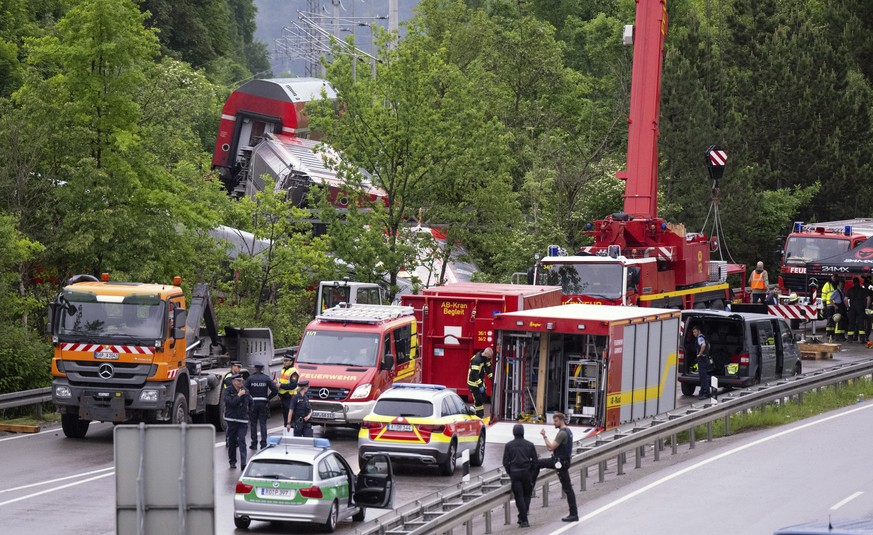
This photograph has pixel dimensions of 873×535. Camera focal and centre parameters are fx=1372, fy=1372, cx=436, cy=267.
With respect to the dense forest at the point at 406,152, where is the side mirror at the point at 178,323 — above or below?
below

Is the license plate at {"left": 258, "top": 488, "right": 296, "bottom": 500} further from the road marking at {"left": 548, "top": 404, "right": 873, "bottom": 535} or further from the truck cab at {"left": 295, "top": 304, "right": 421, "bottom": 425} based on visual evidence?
the truck cab at {"left": 295, "top": 304, "right": 421, "bottom": 425}

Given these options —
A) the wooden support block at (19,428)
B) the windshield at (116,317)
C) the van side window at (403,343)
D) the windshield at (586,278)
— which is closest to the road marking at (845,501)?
the van side window at (403,343)

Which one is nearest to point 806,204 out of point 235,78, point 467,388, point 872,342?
point 872,342

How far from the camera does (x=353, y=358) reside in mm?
26938

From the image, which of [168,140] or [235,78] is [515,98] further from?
[235,78]

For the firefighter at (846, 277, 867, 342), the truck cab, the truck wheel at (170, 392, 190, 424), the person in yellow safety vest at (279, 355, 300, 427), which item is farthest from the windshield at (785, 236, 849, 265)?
the truck wheel at (170, 392, 190, 424)

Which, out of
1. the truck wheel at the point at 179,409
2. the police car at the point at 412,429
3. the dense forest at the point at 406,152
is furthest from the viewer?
the dense forest at the point at 406,152

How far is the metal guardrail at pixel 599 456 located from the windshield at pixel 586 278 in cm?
558

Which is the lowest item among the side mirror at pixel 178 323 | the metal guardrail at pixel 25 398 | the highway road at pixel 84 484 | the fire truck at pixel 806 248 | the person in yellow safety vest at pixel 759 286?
the highway road at pixel 84 484

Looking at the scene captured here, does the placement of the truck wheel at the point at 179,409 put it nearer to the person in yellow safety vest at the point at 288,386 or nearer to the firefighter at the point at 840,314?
the person in yellow safety vest at the point at 288,386

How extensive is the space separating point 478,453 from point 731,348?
380 inches

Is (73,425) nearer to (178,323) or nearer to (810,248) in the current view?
(178,323)

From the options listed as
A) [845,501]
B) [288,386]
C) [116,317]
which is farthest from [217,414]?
[845,501]

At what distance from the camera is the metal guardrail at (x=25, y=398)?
27.3 m
